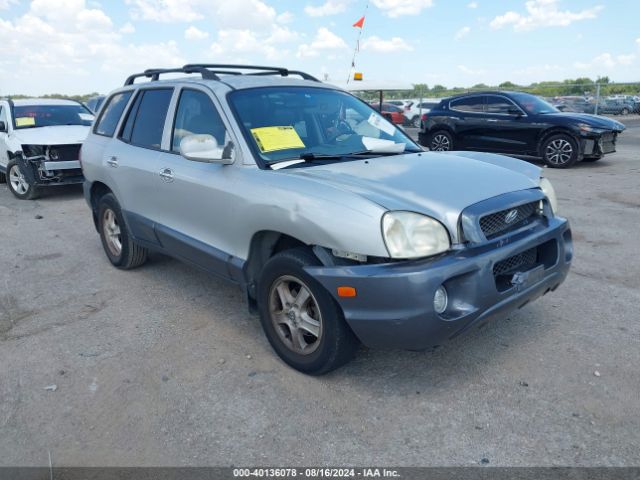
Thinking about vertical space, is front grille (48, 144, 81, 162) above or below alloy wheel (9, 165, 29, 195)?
above

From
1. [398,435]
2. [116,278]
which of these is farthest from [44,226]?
[398,435]

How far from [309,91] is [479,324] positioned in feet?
7.54

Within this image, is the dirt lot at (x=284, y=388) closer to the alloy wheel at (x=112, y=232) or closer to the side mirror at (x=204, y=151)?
the alloy wheel at (x=112, y=232)

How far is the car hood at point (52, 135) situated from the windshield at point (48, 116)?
201 millimetres

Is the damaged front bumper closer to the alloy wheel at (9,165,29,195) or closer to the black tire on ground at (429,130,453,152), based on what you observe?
the alloy wheel at (9,165,29,195)

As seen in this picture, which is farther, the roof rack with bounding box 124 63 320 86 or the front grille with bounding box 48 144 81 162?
the front grille with bounding box 48 144 81 162

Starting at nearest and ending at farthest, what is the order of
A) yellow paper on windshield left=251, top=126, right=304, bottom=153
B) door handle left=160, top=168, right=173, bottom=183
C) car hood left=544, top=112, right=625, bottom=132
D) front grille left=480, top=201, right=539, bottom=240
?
front grille left=480, top=201, right=539, bottom=240, yellow paper on windshield left=251, top=126, right=304, bottom=153, door handle left=160, top=168, right=173, bottom=183, car hood left=544, top=112, right=625, bottom=132

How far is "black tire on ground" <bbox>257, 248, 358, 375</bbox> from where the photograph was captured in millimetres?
2988

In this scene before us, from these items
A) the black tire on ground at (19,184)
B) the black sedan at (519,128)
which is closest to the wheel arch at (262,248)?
the black tire on ground at (19,184)

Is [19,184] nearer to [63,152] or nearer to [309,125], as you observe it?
[63,152]

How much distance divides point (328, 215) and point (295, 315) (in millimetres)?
722

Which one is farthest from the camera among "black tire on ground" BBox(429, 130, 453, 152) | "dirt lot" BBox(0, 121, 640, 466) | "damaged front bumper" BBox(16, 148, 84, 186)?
"black tire on ground" BBox(429, 130, 453, 152)

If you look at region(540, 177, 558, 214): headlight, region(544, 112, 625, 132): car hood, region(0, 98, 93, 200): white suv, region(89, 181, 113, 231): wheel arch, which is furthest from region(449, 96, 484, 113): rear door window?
region(89, 181, 113, 231): wheel arch

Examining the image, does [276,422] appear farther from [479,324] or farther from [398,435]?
[479,324]
